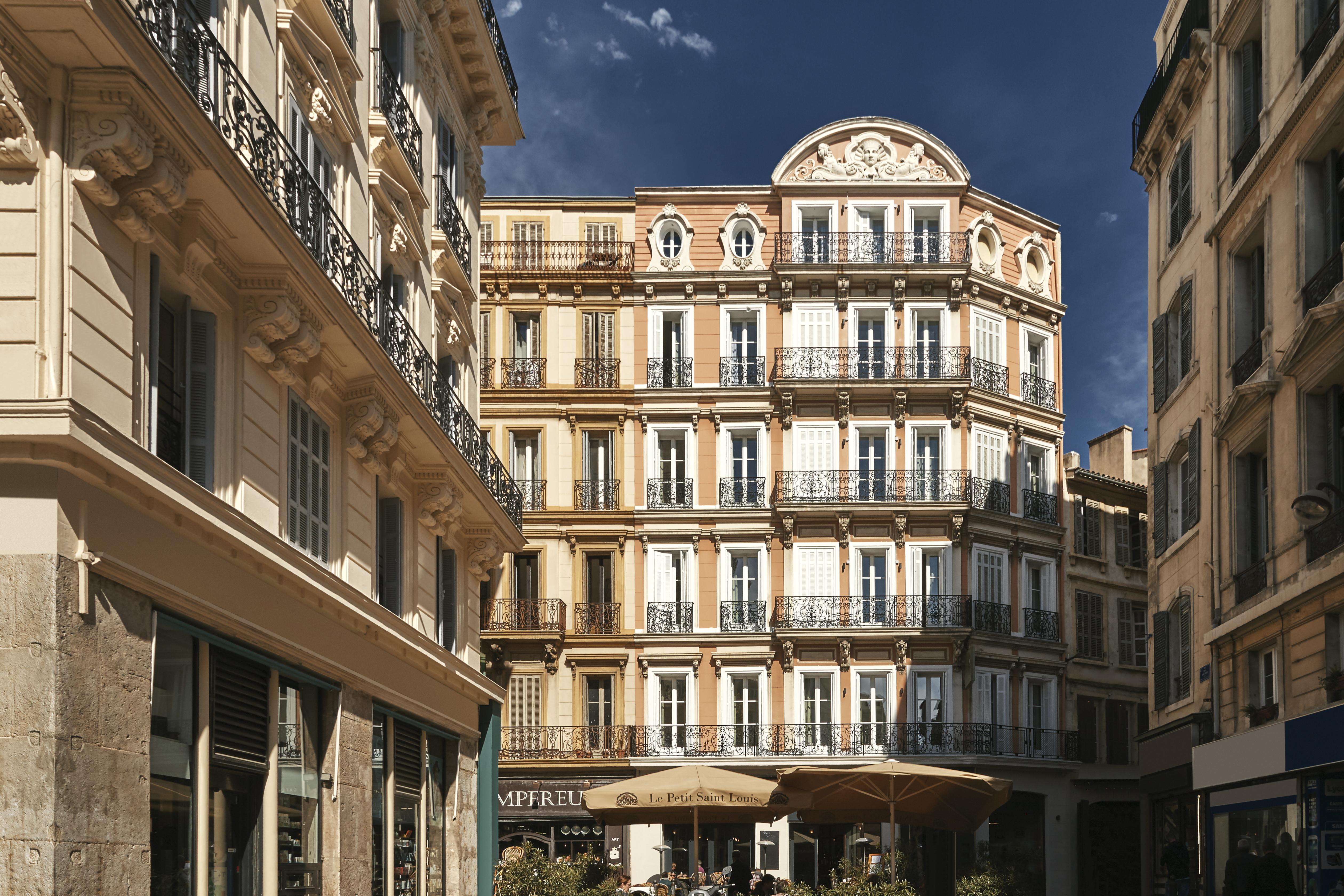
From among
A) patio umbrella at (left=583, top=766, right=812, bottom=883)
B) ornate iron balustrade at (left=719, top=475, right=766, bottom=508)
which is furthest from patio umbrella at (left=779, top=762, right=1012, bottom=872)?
ornate iron balustrade at (left=719, top=475, right=766, bottom=508)

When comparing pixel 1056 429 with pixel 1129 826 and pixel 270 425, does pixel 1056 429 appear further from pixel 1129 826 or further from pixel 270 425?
pixel 270 425

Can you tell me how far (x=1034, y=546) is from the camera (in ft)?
142

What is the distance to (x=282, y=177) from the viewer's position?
47.9 ft

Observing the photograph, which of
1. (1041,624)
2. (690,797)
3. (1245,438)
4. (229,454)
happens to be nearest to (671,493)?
(1041,624)

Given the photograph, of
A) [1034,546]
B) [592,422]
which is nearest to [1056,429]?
[1034,546]

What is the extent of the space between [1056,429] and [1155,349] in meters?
16.4

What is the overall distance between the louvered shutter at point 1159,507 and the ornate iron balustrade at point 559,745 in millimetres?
16697

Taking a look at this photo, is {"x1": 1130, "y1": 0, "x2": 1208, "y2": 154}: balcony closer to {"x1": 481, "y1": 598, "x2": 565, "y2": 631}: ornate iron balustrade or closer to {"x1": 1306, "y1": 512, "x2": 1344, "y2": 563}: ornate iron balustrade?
{"x1": 1306, "y1": 512, "x2": 1344, "y2": 563}: ornate iron balustrade

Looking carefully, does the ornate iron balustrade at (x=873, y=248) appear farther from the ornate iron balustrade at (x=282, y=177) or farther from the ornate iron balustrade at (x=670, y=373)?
the ornate iron balustrade at (x=282, y=177)

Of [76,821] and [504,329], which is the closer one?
[76,821]

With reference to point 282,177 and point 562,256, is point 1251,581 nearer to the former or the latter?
point 282,177

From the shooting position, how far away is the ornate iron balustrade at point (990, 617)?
4103cm

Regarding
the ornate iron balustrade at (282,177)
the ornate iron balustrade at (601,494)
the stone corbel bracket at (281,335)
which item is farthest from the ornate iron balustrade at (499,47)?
the ornate iron balustrade at (601,494)

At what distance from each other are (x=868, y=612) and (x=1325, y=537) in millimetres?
22616
